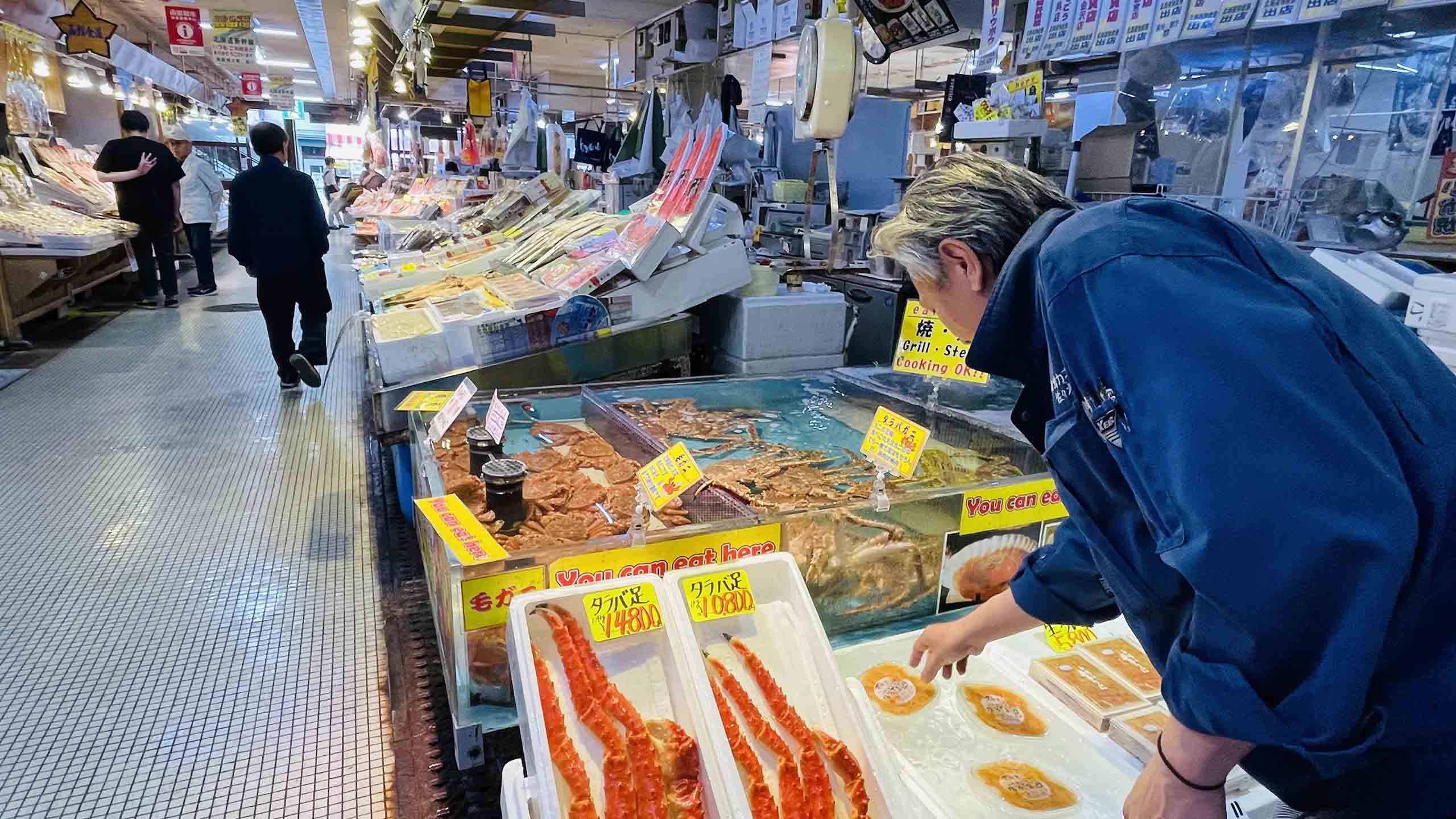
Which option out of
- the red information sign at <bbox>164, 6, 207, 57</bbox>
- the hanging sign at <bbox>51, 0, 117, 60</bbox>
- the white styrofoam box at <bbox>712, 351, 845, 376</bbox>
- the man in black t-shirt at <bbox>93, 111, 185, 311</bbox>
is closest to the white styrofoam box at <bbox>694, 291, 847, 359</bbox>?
the white styrofoam box at <bbox>712, 351, 845, 376</bbox>

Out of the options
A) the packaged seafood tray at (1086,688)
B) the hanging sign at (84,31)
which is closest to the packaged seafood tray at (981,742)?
the packaged seafood tray at (1086,688)

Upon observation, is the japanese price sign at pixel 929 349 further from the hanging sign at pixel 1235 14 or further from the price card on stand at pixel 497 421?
the hanging sign at pixel 1235 14

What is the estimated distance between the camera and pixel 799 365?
155 inches

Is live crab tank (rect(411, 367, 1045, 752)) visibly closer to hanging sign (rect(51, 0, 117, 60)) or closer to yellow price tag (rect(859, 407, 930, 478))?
yellow price tag (rect(859, 407, 930, 478))

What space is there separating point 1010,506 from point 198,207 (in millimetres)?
10688

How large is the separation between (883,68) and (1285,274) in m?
14.1

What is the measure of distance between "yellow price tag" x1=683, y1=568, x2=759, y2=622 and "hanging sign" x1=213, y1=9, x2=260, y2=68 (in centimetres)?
1424

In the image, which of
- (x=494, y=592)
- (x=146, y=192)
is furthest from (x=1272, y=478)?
(x=146, y=192)

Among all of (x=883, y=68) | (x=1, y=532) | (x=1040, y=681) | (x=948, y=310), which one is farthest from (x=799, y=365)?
(x=883, y=68)

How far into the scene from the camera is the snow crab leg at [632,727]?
1.25 m

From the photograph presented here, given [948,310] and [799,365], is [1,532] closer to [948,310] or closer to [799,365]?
[799,365]

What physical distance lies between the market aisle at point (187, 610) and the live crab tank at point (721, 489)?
21.1 inches

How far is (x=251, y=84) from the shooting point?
19.5 meters

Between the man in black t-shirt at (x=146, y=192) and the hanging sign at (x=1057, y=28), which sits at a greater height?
the hanging sign at (x=1057, y=28)
